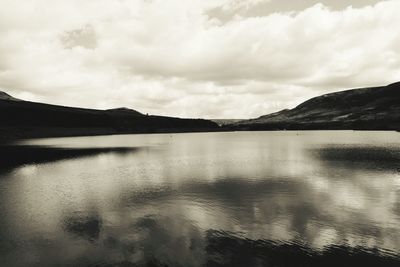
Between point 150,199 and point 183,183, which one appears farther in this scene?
point 183,183

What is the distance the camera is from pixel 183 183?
61.6 meters

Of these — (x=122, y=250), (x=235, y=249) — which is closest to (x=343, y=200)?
(x=235, y=249)

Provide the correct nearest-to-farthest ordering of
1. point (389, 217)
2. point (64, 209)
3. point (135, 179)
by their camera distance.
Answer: point (389, 217) < point (64, 209) < point (135, 179)

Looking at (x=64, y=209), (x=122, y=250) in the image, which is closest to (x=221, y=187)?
(x=64, y=209)

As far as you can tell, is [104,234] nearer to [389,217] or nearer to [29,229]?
[29,229]

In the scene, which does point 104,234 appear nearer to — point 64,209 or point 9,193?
point 64,209

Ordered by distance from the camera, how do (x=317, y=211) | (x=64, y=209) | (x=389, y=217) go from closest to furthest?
(x=389, y=217), (x=317, y=211), (x=64, y=209)

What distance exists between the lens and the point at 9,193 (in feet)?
179

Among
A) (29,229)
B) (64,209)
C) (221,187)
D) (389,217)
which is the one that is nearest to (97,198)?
(64,209)

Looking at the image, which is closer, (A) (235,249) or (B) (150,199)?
(A) (235,249)

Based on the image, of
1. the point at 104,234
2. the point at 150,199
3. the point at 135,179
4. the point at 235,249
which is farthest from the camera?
the point at 135,179

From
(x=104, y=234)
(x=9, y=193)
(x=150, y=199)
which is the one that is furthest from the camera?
(x=9, y=193)

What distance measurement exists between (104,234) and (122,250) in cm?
534

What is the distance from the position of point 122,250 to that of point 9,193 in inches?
1414
